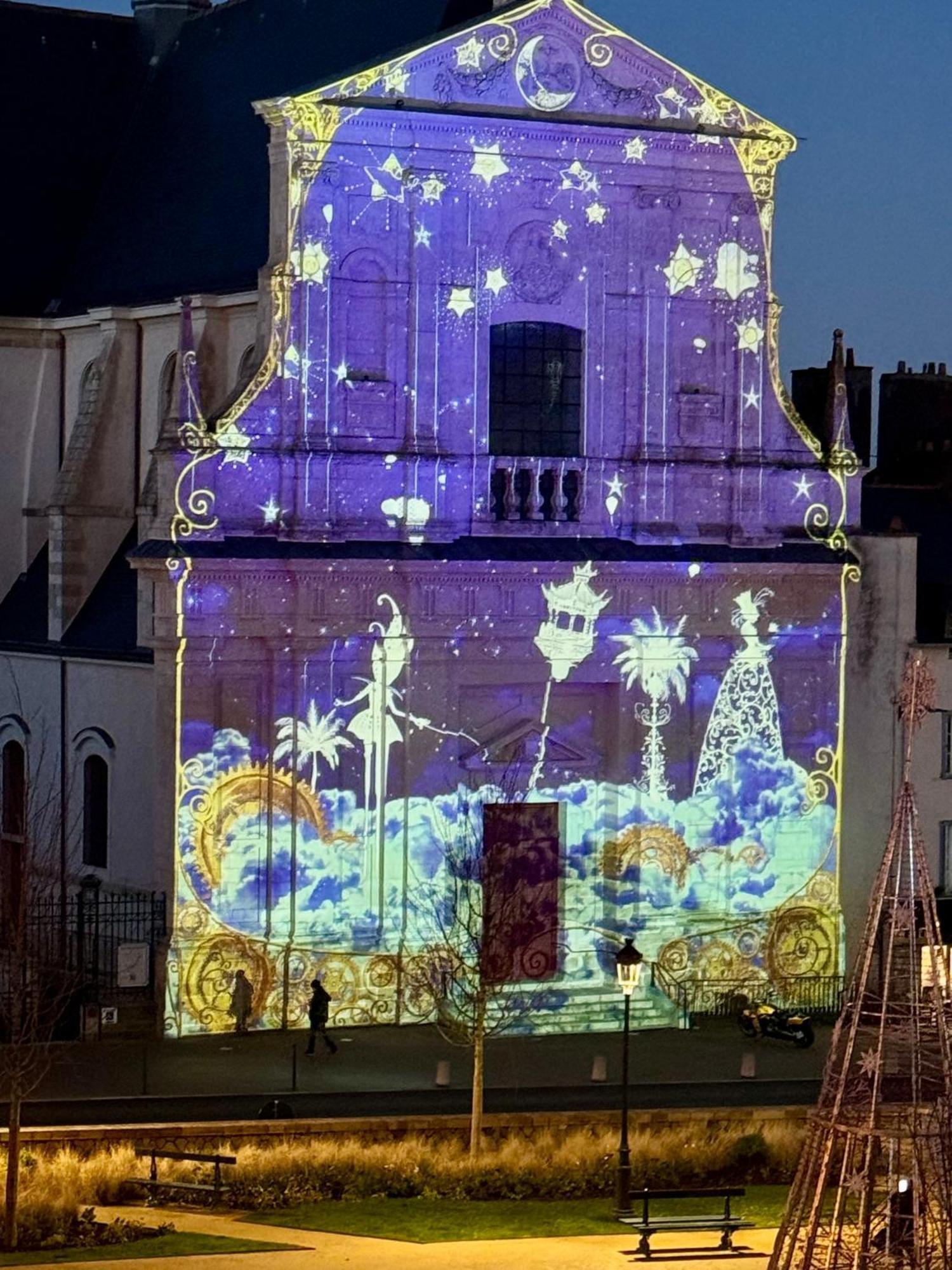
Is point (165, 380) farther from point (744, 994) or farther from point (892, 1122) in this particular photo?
point (892, 1122)

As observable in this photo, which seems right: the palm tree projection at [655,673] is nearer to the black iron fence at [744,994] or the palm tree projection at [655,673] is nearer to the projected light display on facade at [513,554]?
the projected light display on facade at [513,554]

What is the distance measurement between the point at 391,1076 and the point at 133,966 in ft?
14.4

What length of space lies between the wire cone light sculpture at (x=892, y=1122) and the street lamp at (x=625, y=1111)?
14.9 ft

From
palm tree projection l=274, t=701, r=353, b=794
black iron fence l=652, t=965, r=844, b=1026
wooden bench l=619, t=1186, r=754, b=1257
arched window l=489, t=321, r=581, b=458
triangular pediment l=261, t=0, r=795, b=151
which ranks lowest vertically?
wooden bench l=619, t=1186, r=754, b=1257

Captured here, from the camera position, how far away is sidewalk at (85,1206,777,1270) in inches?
1420

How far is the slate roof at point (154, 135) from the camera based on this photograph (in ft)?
188

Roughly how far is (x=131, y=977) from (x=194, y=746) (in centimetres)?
350

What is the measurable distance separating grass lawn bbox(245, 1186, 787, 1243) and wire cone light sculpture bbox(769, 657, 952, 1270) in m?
4.08

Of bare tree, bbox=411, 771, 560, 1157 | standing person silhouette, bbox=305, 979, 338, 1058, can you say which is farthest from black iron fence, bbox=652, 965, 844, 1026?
standing person silhouette, bbox=305, 979, 338, 1058

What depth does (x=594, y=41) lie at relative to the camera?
5297 centimetres

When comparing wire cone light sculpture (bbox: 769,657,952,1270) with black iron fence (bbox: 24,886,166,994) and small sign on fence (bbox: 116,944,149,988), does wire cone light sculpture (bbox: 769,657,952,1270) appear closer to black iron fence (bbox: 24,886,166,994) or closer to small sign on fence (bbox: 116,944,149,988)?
small sign on fence (bbox: 116,944,149,988)

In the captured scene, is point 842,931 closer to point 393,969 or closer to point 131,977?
point 393,969

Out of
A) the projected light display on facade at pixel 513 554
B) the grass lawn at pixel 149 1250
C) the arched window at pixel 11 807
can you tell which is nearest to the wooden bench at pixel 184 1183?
the grass lawn at pixel 149 1250

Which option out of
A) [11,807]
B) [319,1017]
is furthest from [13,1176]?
[11,807]
